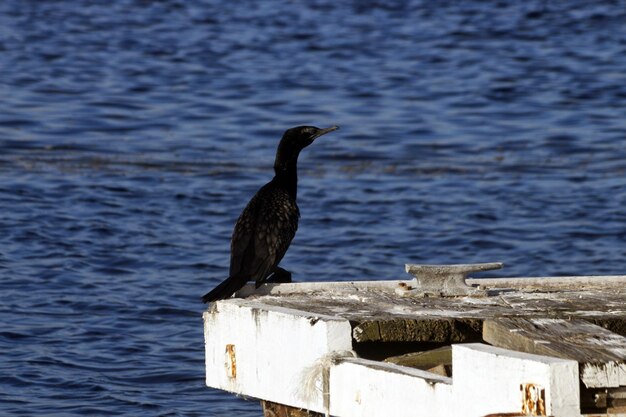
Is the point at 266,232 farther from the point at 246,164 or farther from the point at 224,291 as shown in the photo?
the point at 246,164

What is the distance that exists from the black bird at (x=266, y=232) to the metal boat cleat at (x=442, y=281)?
0.92 m

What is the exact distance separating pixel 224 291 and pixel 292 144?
216 cm

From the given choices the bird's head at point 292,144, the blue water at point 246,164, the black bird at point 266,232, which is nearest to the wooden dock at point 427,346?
the black bird at point 266,232

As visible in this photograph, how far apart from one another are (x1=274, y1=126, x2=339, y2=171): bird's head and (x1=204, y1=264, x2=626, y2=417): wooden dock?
1955mm

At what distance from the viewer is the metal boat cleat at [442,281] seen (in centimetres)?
584

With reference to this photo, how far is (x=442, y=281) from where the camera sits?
232 inches

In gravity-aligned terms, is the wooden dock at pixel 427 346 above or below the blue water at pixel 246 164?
above

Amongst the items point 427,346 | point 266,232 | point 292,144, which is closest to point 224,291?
point 266,232

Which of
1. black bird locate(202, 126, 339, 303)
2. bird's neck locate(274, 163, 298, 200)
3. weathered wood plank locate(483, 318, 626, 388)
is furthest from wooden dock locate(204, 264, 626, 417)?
bird's neck locate(274, 163, 298, 200)

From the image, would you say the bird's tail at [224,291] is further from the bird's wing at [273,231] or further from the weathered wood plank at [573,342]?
the weathered wood plank at [573,342]

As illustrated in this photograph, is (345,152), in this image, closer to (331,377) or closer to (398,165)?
(398,165)

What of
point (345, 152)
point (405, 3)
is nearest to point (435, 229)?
point (345, 152)

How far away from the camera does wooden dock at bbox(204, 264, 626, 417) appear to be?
4344mm

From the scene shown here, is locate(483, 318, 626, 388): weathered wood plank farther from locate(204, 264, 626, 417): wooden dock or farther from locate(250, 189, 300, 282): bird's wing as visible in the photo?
locate(250, 189, 300, 282): bird's wing
